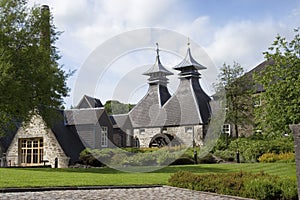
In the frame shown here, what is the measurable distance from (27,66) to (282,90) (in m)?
14.2

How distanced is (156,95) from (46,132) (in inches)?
410

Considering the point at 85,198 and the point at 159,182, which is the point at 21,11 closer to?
the point at 159,182

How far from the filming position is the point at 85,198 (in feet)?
36.0

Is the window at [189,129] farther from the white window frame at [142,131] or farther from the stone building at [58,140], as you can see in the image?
the stone building at [58,140]

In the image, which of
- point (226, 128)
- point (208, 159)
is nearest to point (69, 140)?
point (208, 159)

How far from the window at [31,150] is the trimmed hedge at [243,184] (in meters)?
21.1

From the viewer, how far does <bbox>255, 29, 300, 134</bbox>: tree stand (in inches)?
851

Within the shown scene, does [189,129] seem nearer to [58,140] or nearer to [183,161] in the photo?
[183,161]

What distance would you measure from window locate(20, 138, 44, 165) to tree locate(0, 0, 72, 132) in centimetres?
689

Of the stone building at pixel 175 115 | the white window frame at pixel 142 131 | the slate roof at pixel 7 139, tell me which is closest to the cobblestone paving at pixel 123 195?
the slate roof at pixel 7 139

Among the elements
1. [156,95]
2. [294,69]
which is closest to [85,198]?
[294,69]

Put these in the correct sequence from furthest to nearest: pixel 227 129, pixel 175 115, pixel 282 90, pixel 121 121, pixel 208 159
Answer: pixel 121 121
pixel 227 129
pixel 175 115
pixel 208 159
pixel 282 90

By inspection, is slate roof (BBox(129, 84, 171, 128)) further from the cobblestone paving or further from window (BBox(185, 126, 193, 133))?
the cobblestone paving

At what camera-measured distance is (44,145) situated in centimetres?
3294
